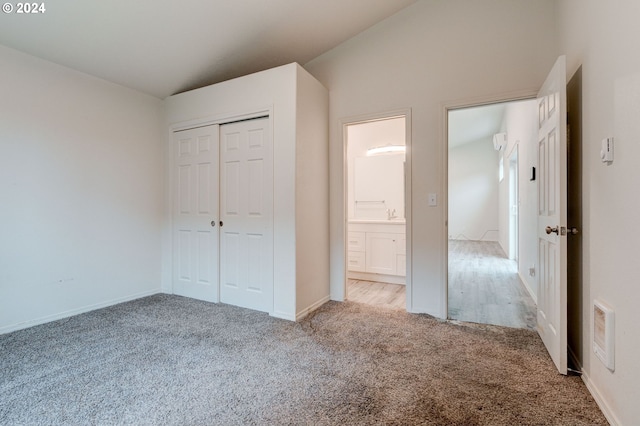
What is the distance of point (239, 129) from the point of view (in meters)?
3.15

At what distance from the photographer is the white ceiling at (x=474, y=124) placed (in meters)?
5.98

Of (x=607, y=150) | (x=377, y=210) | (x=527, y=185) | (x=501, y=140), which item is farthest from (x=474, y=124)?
(x=607, y=150)

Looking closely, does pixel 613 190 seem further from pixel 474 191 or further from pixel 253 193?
pixel 474 191

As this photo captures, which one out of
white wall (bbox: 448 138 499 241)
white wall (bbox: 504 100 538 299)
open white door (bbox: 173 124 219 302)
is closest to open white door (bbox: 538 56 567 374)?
white wall (bbox: 504 100 538 299)

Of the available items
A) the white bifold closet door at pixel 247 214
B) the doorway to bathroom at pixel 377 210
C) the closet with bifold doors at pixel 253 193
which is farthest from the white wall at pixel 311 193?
the doorway to bathroom at pixel 377 210

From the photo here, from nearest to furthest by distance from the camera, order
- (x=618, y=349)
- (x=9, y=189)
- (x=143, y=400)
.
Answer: (x=618, y=349) → (x=143, y=400) → (x=9, y=189)

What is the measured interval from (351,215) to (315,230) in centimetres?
174

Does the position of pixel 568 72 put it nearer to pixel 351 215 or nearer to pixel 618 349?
pixel 618 349

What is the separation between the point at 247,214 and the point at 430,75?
2216 mm

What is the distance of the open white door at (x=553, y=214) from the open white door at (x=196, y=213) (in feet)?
9.51

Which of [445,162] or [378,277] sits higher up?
[445,162]

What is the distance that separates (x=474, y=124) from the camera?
6980mm

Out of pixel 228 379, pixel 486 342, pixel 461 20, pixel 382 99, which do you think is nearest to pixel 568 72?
pixel 461 20

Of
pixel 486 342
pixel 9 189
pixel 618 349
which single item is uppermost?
pixel 9 189
